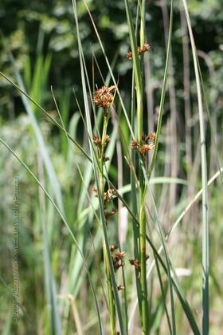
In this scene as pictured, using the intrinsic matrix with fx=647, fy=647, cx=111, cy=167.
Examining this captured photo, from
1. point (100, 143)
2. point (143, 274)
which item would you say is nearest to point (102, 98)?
point (100, 143)

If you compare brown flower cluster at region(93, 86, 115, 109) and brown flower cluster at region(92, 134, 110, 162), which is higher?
brown flower cluster at region(93, 86, 115, 109)

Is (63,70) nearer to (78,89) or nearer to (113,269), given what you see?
(78,89)


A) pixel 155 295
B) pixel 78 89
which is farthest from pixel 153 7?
pixel 155 295

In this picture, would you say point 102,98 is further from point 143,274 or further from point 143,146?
point 143,274

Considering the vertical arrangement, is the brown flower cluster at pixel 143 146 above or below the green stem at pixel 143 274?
above

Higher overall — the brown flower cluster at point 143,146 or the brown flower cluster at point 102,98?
the brown flower cluster at point 102,98

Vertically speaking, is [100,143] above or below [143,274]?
above

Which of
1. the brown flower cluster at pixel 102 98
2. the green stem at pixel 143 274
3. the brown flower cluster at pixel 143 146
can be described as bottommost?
the green stem at pixel 143 274

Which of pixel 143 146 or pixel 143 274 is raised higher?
pixel 143 146

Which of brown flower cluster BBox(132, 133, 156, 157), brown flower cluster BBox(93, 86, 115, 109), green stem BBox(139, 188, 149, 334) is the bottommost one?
green stem BBox(139, 188, 149, 334)

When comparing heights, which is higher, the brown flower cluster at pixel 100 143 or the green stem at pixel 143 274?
the brown flower cluster at pixel 100 143

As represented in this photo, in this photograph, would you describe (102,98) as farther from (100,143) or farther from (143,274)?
(143,274)
